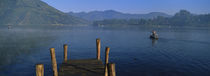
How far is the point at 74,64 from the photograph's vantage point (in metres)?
17.0

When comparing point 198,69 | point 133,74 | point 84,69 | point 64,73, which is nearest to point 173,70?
point 198,69

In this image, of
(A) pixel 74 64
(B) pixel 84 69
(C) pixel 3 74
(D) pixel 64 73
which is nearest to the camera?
(D) pixel 64 73

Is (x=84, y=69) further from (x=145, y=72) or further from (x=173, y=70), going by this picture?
(x=173, y=70)

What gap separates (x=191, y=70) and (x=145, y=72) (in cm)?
693

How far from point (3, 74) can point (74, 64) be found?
10.8 metres

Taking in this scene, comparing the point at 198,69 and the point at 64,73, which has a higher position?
the point at 64,73

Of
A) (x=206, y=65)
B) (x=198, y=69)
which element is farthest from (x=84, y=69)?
(x=206, y=65)

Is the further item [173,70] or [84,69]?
[173,70]

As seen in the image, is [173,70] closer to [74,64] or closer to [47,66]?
[74,64]

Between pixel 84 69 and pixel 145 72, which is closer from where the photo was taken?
pixel 84 69

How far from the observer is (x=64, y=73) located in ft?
46.5

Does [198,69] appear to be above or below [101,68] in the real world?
below

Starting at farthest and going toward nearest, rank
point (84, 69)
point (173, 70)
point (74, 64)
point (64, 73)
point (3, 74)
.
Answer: point (173, 70)
point (3, 74)
point (74, 64)
point (84, 69)
point (64, 73)

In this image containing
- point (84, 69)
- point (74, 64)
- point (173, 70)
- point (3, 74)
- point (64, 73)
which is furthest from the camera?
point (173, 70)
